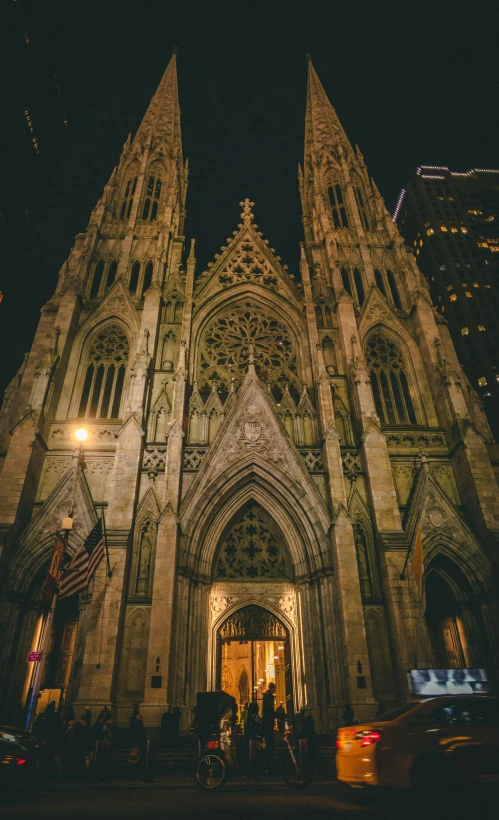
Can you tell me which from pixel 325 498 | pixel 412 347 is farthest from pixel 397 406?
pixel 325 498

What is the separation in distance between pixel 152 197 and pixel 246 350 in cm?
1391

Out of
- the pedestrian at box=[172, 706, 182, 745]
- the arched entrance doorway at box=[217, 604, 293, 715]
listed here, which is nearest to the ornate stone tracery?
the arched entrance doorway at box=[217, 604, 293, 715]

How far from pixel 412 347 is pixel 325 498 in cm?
970

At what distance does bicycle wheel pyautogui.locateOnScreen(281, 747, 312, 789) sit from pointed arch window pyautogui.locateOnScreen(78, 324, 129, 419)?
15100mm

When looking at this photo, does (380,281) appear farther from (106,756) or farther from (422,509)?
(106,756)

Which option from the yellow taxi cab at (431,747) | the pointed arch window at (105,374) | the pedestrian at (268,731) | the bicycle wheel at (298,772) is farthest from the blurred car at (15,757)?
the pointed arch window at (105,374)

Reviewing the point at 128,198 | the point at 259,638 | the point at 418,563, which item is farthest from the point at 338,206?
the point at 259,638

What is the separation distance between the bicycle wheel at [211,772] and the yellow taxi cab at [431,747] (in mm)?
3264

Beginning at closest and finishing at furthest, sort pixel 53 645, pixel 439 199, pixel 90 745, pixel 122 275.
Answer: pixel 90 745 → pixel 53 645 → pixel 122 275 → pixel 439 199

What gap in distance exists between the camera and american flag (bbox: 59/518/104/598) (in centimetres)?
1402

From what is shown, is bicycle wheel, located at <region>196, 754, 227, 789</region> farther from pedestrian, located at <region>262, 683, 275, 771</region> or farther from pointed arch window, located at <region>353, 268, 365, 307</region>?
pointed arch window, located at <region>353, 268, 365, 307</region>

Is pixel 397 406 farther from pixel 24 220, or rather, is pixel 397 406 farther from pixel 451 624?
pixel 24 220

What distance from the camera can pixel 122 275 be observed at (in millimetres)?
25781

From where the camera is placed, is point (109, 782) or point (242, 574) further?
point (242, 574)
